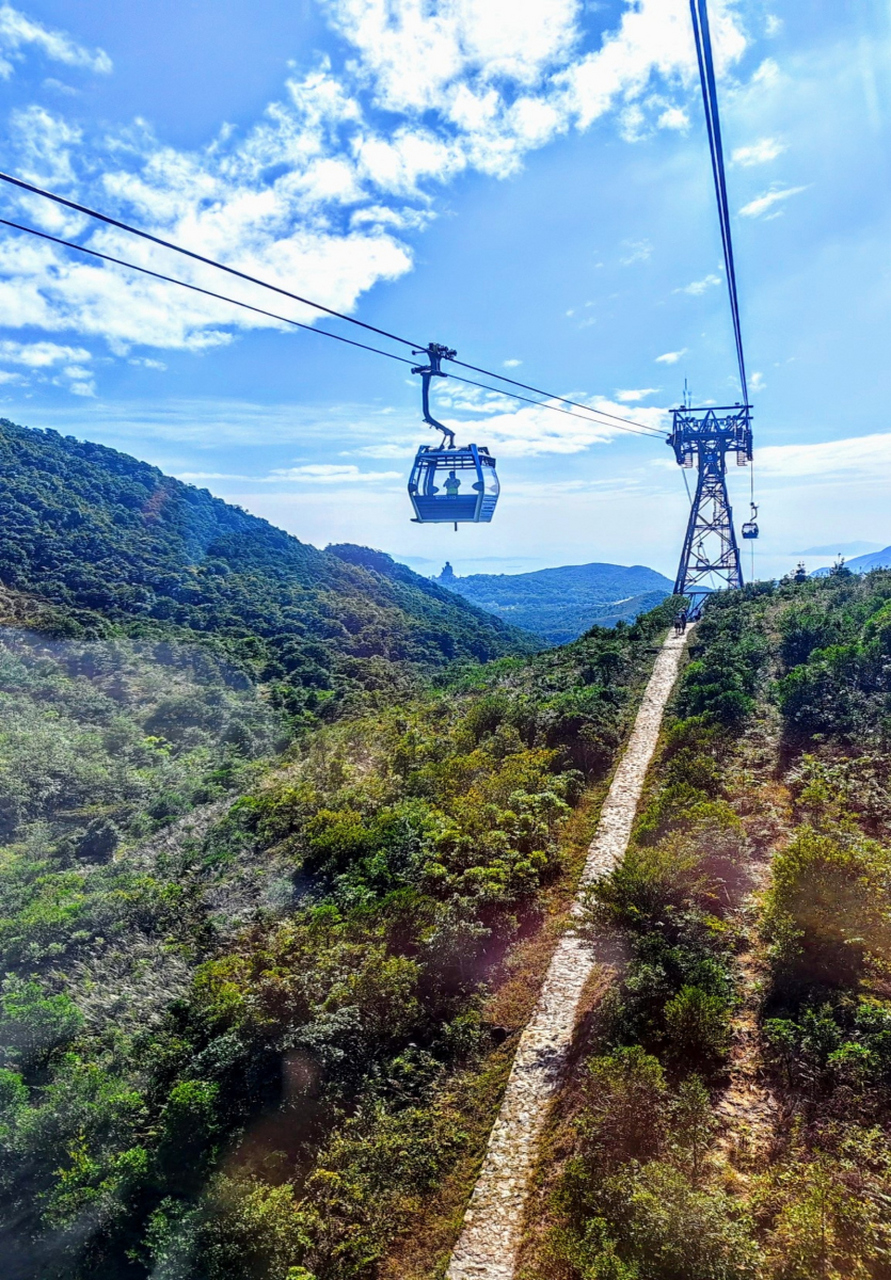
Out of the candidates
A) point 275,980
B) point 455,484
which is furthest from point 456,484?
point 275,980

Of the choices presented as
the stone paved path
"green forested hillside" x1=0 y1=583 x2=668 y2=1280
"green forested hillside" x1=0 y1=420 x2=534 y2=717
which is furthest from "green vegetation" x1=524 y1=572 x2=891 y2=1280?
"green forested hillside" x1=0 y1=420 x2=534 y2=717

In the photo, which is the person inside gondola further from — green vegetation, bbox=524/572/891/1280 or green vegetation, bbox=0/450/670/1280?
green vegetation, bbox=524/572/891/1280

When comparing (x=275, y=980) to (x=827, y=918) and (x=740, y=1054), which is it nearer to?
(x=740, y=1054)

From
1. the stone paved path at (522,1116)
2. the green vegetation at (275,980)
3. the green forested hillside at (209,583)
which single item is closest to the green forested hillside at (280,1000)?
the green vegetation at (275,980)

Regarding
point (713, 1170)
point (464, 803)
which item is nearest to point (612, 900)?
point (713, 1170)

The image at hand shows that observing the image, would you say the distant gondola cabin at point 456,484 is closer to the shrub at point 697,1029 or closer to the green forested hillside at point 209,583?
the shrub at point 697,1029

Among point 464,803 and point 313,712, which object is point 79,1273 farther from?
point 313,712

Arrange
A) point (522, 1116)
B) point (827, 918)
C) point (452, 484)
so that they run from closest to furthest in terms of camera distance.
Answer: point (522, 1116) → point (827, 918) → point (452, 484)
